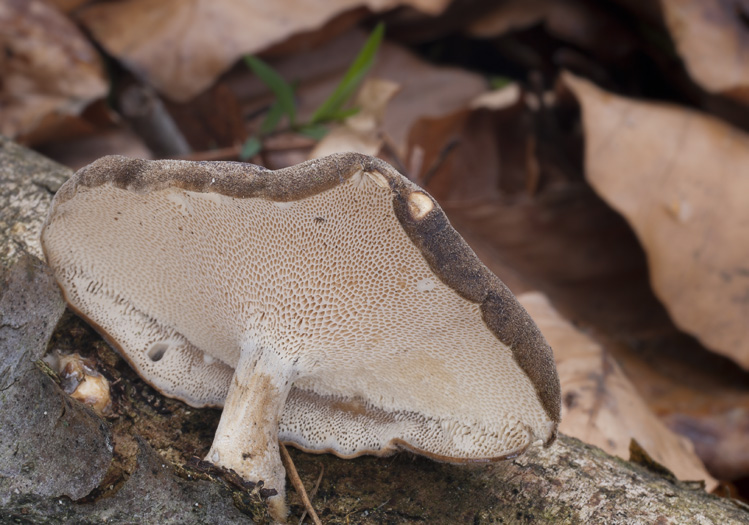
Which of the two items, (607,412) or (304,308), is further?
(607,412)

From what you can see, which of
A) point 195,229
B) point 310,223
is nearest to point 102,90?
point 195,229

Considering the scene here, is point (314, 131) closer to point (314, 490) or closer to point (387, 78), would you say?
point (387, 78)

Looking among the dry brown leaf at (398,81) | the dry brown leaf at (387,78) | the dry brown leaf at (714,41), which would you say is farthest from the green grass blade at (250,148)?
the dry brown leaf at (714,41)

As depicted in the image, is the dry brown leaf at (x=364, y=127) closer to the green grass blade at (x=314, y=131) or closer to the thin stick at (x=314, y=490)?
the green grass blade at (x=314, y=131)

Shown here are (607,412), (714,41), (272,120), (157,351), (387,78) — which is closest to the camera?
(157,351)

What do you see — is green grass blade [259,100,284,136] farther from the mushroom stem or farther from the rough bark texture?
the mushroom stem

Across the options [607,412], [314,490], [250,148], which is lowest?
[607,412]

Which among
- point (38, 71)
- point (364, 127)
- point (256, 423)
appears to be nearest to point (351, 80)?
point (364, 127)
